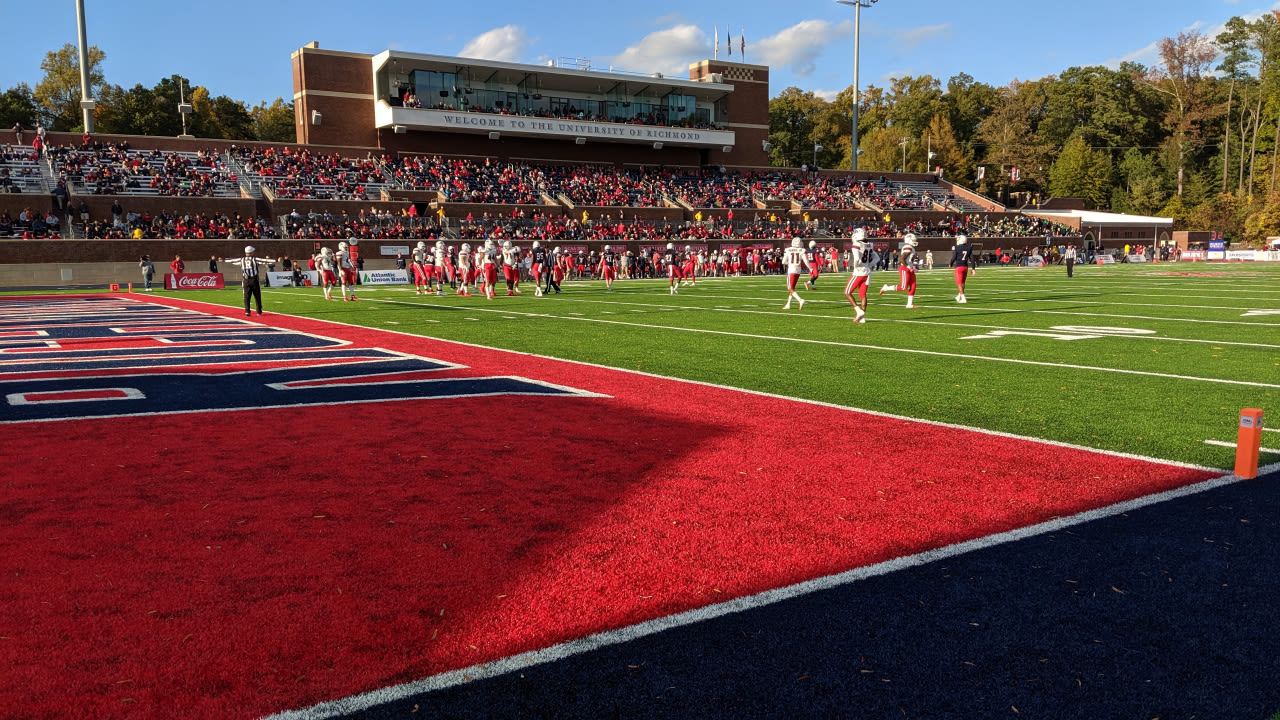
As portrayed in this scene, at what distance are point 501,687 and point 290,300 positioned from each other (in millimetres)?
26753

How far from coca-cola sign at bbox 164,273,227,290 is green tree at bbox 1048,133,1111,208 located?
84.0 m

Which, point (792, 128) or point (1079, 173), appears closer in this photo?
point (1079, 173)

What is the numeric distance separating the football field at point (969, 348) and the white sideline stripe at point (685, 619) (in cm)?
209

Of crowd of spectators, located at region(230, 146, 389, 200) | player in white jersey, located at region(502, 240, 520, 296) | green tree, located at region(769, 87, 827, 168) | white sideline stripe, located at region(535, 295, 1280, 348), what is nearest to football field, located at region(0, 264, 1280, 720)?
white sideline stripe, located at region(535, 295, 1280, 348)

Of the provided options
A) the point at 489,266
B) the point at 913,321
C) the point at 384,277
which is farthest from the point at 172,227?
the point at 913,321

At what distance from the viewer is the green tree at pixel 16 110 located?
6706 cm

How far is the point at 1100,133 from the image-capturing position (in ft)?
314

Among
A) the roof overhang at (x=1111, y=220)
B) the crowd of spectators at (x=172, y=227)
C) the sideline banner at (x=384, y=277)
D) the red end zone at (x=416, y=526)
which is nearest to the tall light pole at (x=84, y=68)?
the crowd of spectators at (x=172, y=227)

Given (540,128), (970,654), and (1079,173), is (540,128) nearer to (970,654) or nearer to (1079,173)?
(970,654)

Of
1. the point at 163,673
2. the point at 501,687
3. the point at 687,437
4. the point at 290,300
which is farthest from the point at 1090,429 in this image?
the point at 290,300

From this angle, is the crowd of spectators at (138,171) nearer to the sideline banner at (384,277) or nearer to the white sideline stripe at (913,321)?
the sideline banner at (384,277)

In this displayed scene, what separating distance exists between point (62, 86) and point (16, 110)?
7953 millimetres

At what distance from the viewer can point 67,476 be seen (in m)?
5.84

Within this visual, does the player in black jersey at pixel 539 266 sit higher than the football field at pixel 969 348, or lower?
higher
